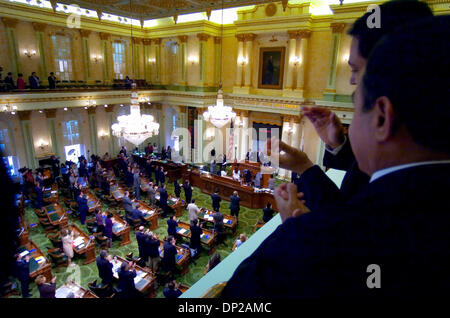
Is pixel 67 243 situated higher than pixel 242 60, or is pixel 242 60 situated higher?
pixel 242 60

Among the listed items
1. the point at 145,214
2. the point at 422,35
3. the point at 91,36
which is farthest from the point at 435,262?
the point at 91,36

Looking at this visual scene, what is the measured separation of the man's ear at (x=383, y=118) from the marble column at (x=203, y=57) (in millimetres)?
17762

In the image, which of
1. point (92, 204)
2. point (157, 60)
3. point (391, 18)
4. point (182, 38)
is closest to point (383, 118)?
point (391, 18)

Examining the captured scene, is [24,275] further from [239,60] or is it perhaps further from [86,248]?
[239,60]

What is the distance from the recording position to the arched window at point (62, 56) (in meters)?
16.1

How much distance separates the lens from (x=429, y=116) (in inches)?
25.6

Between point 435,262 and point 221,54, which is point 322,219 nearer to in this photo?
point 435,262

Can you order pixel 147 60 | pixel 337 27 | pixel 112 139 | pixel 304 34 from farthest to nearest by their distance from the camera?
pixel 147 60, pixel 112 139, pixel 304 34, pixel 337 27

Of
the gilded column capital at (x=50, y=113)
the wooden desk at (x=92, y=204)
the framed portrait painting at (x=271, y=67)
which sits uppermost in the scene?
the framed portrait painting at (x=271, y=67)

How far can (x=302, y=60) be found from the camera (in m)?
14.8

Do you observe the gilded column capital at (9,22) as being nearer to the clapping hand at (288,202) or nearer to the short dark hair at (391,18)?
the short dark hair at (391,18)

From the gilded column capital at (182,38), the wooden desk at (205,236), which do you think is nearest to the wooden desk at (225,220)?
the wooden desk at (205,236)

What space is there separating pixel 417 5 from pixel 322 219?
1180 millimetres

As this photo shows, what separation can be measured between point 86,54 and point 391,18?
771 inches
